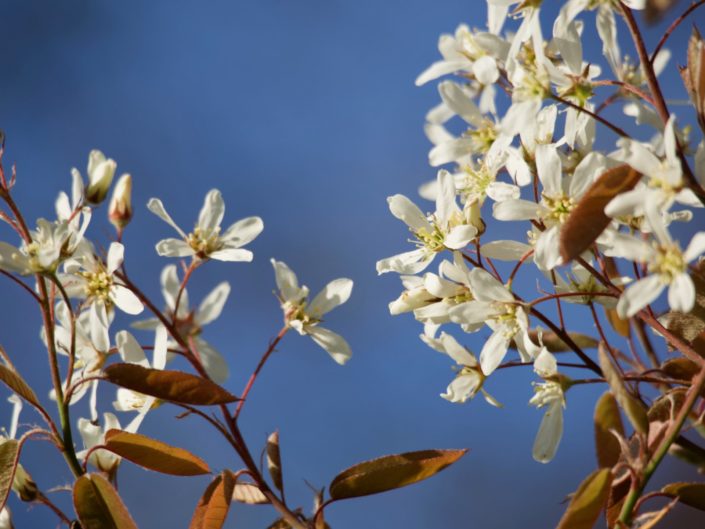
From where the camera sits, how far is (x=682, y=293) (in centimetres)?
68

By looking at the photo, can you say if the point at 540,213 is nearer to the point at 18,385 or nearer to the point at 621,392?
the point at 621,392

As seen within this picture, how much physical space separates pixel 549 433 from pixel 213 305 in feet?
1.55

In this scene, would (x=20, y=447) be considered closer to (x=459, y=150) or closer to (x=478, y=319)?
(x=478, y=319)

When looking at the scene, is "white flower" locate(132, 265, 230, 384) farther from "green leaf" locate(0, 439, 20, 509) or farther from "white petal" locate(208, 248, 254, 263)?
"green leaf" locate(0, 439, 20, 509)

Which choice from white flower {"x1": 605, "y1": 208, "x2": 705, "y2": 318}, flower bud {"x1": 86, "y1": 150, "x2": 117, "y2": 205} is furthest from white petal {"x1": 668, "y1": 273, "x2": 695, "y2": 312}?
flower bud {"x1": 86, "y1": 150, "x2": 117, "y2": 205}

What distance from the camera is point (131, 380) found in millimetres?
813

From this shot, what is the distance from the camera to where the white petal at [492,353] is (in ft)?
2.84

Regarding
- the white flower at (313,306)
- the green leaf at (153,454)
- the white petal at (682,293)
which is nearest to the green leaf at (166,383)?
the green leaf at (153,454)

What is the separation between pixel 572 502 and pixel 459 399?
206 millimetres

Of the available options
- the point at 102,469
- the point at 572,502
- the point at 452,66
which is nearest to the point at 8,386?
the point at 102,469

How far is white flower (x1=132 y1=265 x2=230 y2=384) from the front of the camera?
3.38 feet

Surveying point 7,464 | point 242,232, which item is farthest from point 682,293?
point 7,464

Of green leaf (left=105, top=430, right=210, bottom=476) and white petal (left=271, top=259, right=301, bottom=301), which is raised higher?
white petal (left=271, top=259, right=301, bottom=301)

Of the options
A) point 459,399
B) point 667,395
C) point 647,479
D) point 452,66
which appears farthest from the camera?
point 452,66
